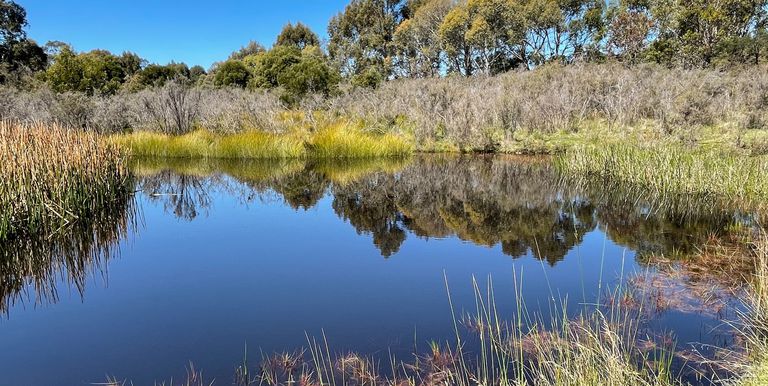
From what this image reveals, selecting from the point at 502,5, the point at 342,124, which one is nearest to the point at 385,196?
the point at 342,124

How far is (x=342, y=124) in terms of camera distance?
15.1 m

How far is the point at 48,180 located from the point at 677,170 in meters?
8.42

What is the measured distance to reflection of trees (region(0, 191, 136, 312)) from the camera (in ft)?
14.3

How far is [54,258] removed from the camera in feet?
16.7

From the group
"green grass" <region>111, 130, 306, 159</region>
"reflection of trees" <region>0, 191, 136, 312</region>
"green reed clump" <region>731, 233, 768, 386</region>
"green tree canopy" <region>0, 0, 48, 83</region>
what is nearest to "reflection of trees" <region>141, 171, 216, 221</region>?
"reflection of trees" <region>0, 191, 136, 312</region>

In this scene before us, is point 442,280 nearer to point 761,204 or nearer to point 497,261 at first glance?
point 497,261

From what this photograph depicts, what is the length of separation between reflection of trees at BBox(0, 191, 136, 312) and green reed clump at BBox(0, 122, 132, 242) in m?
0.15

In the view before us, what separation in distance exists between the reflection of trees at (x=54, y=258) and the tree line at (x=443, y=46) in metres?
14.7

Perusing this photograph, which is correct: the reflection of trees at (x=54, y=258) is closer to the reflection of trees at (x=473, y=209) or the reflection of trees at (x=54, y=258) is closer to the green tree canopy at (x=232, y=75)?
the reflection of trees at (x=473, y=209)

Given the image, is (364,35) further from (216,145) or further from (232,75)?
(216,145)

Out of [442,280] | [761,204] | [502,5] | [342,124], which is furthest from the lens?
[502,5]

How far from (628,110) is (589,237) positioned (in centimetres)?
1104

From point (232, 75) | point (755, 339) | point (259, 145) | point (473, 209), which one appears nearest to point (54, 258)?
point (473, 209)

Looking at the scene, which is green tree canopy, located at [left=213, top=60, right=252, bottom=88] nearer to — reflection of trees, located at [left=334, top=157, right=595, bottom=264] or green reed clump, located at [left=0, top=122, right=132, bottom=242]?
reflection of trees, located at [left=334, top=157, right=595, bottom=264]
